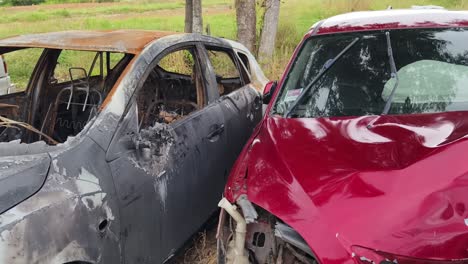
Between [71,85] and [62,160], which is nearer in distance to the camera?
[62,160]

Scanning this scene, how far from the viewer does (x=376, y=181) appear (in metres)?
2.06

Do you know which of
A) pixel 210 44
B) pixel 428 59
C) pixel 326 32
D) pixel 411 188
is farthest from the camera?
pixel 210 44

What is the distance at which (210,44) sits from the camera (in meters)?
4.02

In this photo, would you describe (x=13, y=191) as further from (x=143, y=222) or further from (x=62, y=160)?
(x=143, y=222)

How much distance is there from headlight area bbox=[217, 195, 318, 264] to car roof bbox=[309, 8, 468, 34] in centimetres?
176

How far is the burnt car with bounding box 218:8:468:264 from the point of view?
6.14 feet

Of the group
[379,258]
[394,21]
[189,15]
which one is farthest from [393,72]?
[189,15]

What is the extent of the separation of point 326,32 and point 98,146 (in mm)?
1953

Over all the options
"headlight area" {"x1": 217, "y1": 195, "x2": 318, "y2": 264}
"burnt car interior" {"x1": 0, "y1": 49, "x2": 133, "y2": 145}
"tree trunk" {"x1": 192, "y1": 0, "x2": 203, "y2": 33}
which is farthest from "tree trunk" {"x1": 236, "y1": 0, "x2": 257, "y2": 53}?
"headlight area" {"x1": 217, "y1": 195, "x2": 318, "y2": 264}

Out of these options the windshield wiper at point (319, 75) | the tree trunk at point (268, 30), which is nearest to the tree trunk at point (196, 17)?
the tree trunk at point (268, 30)

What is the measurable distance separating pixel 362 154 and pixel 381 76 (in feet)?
3.48

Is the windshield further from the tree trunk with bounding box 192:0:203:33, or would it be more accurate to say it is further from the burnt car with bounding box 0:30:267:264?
the tree trunk with bounding box 192:0:203:33

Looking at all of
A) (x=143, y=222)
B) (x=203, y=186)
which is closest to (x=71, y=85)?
(x=203, y=186)

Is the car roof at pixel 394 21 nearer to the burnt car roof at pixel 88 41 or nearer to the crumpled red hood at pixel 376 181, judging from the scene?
the crumpled red hood at pixel 376 181
